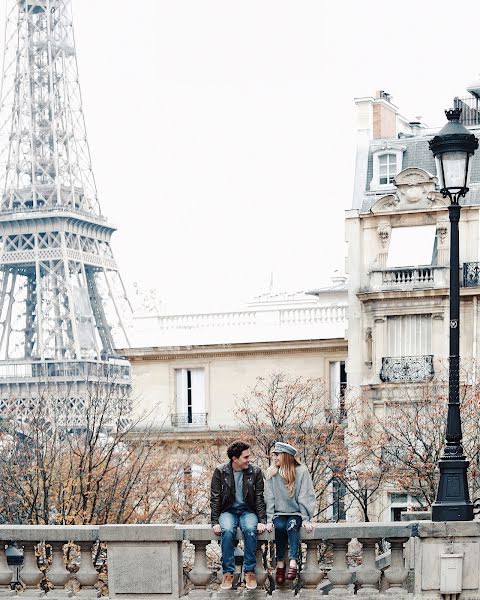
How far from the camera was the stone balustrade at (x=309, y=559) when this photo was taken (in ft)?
55.3

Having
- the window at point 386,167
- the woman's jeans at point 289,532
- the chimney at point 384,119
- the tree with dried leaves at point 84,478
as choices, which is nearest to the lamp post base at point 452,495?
the woman's jeans at point 289,532

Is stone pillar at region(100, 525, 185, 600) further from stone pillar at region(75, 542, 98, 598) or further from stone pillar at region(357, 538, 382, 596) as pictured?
stone pillar at region(357, 538, 382, 596)

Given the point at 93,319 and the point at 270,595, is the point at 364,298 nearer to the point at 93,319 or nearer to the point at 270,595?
the point at 270,595

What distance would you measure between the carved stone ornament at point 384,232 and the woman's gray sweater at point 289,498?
3518 cm

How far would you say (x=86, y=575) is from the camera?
57.6 ft

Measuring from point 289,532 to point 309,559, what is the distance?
0.57 m

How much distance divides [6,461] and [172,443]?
470 inches

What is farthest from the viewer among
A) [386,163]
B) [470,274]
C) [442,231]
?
[386,163]

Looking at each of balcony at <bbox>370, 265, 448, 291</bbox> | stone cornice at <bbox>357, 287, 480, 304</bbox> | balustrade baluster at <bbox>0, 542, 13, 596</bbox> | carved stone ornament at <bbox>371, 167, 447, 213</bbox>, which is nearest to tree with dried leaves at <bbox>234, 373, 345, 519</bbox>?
stone cornice at <bbox>357, 287, 480, 304</bbox>

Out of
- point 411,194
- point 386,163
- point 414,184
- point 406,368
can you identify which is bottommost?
point 406,368

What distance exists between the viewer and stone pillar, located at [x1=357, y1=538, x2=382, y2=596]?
56.0 feet

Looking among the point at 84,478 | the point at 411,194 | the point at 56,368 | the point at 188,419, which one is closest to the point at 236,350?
the point at 188,419

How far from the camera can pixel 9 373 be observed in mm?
113125

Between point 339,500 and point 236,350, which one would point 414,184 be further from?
point 339,500
